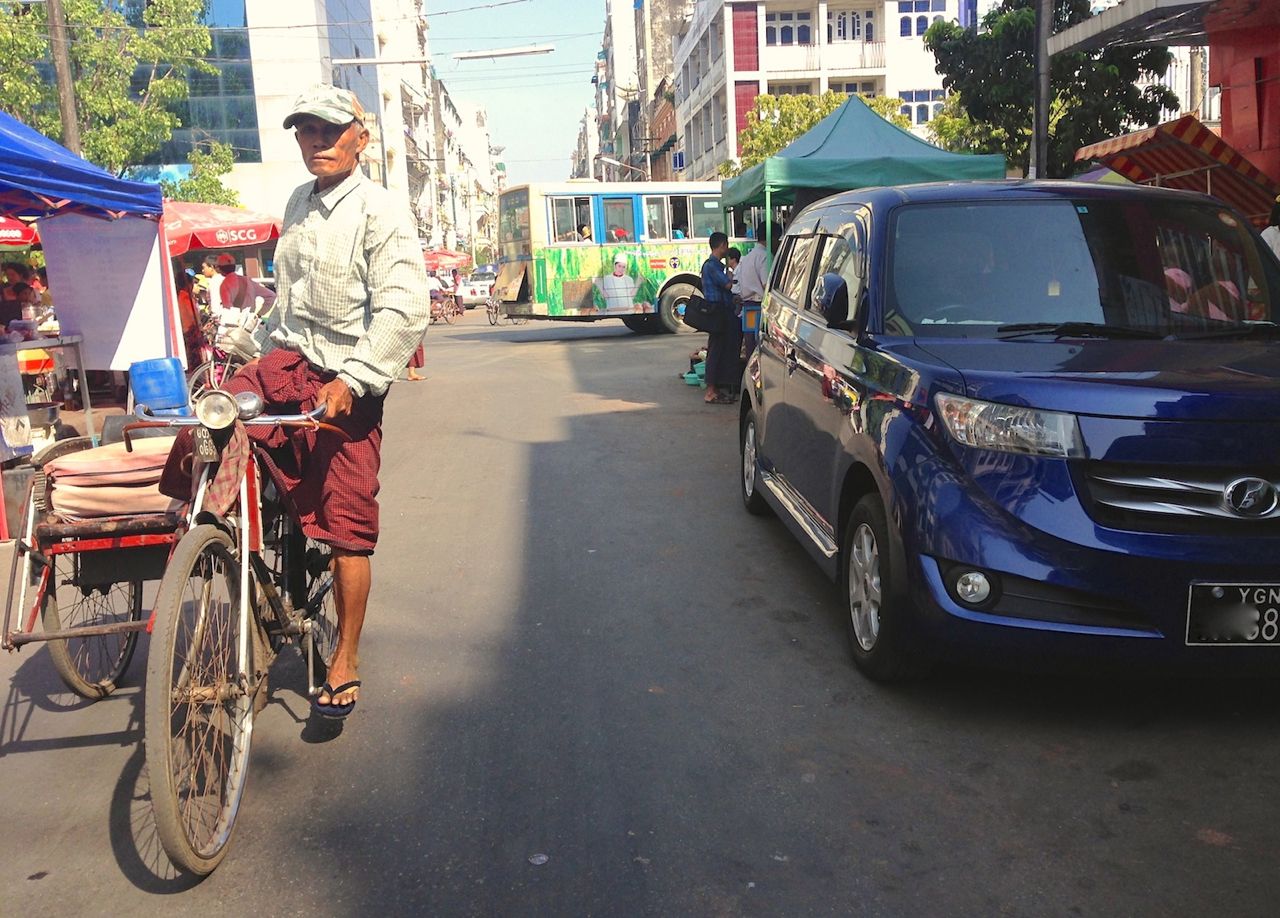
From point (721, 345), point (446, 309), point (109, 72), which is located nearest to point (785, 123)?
point (446, 309)

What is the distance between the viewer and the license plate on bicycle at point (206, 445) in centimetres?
327

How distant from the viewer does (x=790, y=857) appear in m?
2.98

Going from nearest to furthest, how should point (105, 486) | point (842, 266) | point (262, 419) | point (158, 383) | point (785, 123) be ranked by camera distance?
point (262, 419) < point (105, 486) < point (842, 266) < point (158, 383) < point (785, 123)

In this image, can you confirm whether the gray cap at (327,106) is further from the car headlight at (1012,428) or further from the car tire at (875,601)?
the car tire at (875,601)

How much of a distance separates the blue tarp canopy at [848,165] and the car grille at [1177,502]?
9.10 m

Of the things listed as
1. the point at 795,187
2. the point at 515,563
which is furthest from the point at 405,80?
the point at 515,563

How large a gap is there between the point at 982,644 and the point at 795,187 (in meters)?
10.0

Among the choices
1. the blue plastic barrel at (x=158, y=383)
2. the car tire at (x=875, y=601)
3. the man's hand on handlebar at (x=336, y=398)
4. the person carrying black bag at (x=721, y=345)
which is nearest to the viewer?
the man's hand on handlebar at (x=336, y=398)

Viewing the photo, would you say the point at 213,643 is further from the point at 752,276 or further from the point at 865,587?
the point at 752,276

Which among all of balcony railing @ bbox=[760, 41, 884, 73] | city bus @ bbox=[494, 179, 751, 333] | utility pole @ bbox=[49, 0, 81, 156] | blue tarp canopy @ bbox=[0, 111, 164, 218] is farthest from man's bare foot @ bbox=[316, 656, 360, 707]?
balcony railing @ bbox=[760, 41, 884, 73]

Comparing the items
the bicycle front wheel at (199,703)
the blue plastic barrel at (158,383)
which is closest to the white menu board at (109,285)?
the blue plastic barrel at (158,383)

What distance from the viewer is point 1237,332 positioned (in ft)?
14.6

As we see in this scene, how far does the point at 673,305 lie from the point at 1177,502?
20233mm

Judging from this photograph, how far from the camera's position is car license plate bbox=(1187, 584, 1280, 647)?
11.3 ft
